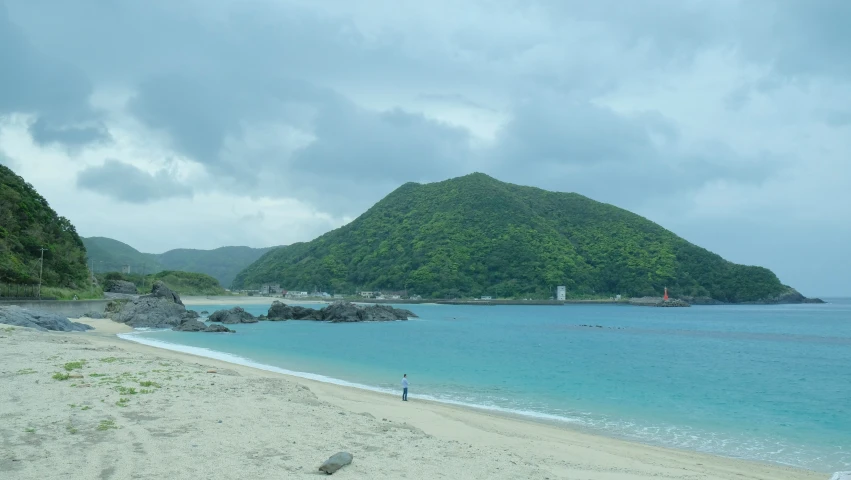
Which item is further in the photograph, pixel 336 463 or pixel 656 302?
pixel 656 302

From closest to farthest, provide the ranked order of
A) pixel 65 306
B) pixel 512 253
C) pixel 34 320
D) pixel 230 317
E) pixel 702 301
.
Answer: pixel 34 320 < pixel 65 306 < pixel 230 317 < pixel 512 253 < pixel 702 301

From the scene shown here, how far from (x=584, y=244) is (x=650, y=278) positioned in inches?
619

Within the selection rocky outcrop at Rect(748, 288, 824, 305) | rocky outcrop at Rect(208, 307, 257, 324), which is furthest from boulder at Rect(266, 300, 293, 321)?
rocky outcrop at Rect(748, 288, 824, 305)

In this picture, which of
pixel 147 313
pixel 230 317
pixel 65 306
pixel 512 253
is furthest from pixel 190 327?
pixel 512 253

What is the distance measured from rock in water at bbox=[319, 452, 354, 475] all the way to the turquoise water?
8274mm

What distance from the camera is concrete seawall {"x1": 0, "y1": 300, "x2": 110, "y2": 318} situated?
121ft

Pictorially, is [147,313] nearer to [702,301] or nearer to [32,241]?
[32,241]

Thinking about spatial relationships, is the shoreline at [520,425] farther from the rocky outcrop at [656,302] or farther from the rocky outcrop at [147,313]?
the rocky outcrop at [656,302]

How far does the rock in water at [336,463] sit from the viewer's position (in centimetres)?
716

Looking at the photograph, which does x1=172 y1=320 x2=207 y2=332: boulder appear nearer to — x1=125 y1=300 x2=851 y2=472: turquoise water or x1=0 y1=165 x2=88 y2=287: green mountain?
x1=125 y1=300 x2=851 y2=472: turquoise water

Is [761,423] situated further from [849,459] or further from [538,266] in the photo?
[538,266]

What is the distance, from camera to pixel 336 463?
286 inches

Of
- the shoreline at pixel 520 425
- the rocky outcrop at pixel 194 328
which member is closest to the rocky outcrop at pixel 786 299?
the rocky outcrop at pixel 194 328

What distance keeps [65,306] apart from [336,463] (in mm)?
43120
